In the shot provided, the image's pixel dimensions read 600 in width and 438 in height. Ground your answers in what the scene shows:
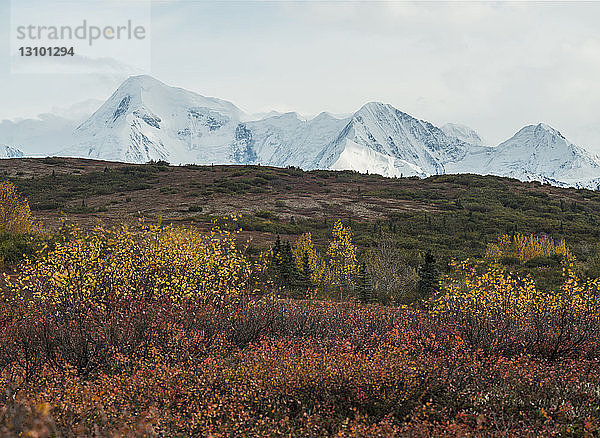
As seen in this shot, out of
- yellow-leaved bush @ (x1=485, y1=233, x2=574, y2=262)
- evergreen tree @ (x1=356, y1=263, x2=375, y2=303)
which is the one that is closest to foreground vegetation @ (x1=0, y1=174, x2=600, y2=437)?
evergreen tree @ (x1=356, y1=263, x2=375, y2=303)

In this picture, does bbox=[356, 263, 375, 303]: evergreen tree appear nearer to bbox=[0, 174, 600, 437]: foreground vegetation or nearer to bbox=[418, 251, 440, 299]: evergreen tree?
bbox=[418, 251, 440, 299]: evergreen tree

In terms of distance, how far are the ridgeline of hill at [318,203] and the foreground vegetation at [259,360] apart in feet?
45.6

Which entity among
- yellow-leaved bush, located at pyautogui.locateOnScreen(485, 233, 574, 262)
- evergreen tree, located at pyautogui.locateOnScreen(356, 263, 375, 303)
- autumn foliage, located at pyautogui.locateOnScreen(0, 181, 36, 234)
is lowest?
evergreen tree, located at pyautogui.locateOnScreen(356, 263, 375, 303)

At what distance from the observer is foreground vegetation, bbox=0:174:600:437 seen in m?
4.61

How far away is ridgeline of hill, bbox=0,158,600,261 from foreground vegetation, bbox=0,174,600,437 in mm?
13903

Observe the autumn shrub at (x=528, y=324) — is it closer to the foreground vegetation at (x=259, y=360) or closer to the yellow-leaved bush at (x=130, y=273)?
the foreground vegetation at (x=259, y=360)

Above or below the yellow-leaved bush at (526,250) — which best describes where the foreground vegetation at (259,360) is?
below

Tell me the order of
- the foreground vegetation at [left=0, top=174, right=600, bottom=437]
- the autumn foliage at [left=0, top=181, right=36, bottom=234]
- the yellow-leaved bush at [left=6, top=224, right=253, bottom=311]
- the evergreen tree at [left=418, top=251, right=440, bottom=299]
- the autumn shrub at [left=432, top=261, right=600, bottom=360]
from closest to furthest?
1. the foreground vegetation at [left=0, top=174, right=600, bottom=437]
2. the autumn shrub at [left=432, top=261, right=600, bottom=360]
3. the yellow-leaved bush at [left=6, top=224, right=253, bottom=311]
4. the evergreen tree at [left=418, top=251, right=440, bottom=299]
5. the autumn foliage at [left=0, top=181, right=36, bottom=234]

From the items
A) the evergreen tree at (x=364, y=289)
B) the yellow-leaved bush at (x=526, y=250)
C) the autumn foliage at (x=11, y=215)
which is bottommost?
the evergreen tree at (x=364, y=289)

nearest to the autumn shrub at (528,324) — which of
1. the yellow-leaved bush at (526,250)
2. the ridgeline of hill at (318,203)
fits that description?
the yellow-leaved bush at (526,250)

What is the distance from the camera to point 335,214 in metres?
37.0

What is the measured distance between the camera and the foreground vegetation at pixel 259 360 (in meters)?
4.61

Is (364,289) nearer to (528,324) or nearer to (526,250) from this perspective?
(528,324)

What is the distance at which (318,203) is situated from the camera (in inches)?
1636
